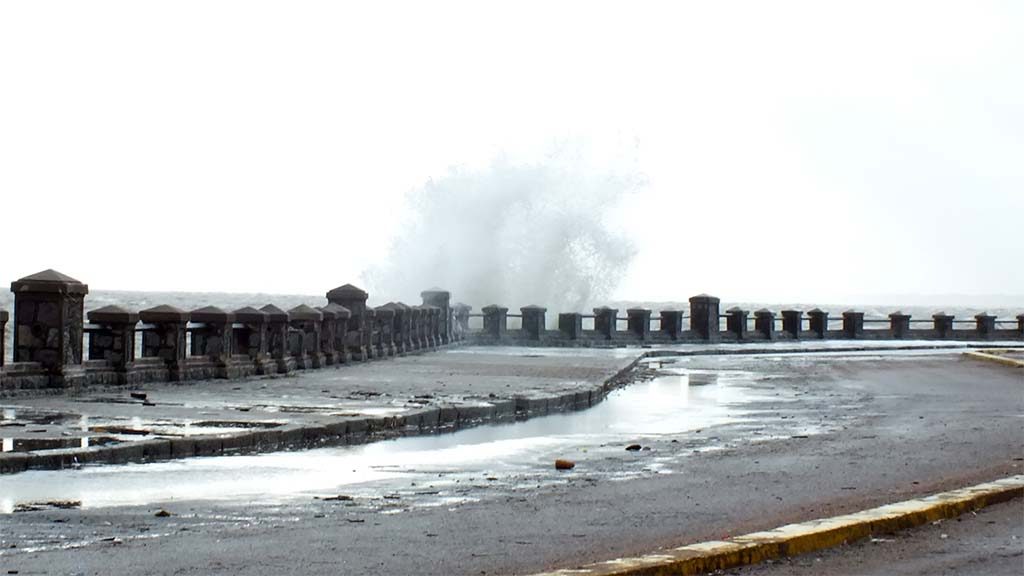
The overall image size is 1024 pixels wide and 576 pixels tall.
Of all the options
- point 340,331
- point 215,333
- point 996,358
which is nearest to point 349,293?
point 340,331

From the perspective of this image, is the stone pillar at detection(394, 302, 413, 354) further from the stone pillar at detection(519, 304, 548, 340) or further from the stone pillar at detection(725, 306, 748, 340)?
the stone pillar at detection(725, 306, 748, 340)

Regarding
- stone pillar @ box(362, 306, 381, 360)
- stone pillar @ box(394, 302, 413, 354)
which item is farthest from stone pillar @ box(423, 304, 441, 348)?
stone pillar @ box(362, 306, 381, 360)

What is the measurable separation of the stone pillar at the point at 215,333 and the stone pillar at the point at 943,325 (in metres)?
40.5

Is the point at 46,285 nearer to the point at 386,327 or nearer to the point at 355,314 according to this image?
the point at 355,314

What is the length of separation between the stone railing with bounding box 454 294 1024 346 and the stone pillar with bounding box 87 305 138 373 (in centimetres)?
2543

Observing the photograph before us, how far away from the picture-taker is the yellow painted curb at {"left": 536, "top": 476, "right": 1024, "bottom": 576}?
816 centimetres

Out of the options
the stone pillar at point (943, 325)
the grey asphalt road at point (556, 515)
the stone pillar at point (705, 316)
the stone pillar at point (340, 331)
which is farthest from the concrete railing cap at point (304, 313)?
the stone pillar at point (943, 325)

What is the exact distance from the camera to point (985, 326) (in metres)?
60.4

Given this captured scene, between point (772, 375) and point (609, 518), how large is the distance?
21211 mm

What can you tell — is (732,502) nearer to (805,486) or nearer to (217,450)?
(805,486)

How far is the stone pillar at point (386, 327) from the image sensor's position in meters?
35.2

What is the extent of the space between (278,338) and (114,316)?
18.4 feet

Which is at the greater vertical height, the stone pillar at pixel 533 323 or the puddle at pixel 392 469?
the stone pillar at pixel 533 323

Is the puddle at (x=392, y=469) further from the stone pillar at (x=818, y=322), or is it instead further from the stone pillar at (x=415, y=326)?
the stone pillar at (x=818, y=322)
